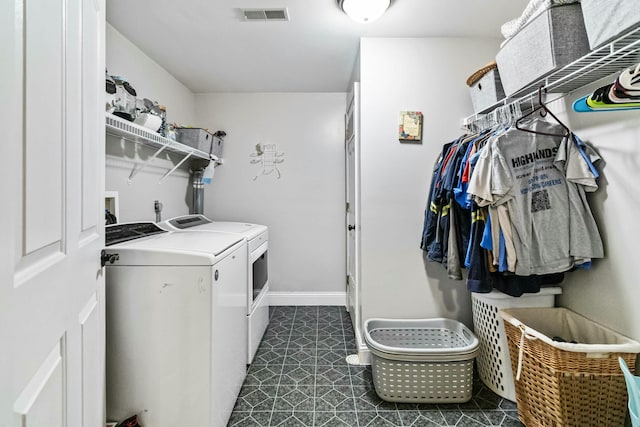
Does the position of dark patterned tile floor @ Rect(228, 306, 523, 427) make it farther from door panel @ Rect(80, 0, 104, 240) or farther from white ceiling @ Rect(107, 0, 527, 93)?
white ceiling @ Rect(107, 0, 527, 93)

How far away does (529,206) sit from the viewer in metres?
1.52

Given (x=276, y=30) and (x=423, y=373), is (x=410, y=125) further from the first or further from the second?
(x=423, y=373)

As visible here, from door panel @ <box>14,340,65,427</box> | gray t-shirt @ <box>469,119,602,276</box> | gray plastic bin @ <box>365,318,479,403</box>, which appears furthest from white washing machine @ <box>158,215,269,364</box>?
gray t-shirt @ <box>469,119,602,276</box>

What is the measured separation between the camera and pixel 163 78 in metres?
2.59

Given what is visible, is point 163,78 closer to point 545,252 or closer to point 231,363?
point 231,363

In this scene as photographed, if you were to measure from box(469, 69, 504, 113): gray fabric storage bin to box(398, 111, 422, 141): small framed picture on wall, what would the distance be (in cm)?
34

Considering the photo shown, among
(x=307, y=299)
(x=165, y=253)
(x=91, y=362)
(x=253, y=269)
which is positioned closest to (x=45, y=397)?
(x=91, y=362)

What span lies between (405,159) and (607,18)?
114cm

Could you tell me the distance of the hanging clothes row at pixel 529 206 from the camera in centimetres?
148

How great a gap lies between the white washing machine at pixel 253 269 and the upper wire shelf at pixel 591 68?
1744 mm

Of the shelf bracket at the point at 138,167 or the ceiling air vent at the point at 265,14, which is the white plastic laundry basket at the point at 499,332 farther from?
the shelf bracket at the point at 138,167

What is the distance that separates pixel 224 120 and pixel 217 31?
124 cm

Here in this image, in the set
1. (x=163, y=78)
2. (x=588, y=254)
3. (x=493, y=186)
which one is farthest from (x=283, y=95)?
(x=588, y=254)

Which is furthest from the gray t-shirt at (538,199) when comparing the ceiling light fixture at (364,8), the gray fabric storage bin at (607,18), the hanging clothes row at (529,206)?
the ceiling light fixture at (364,8)
